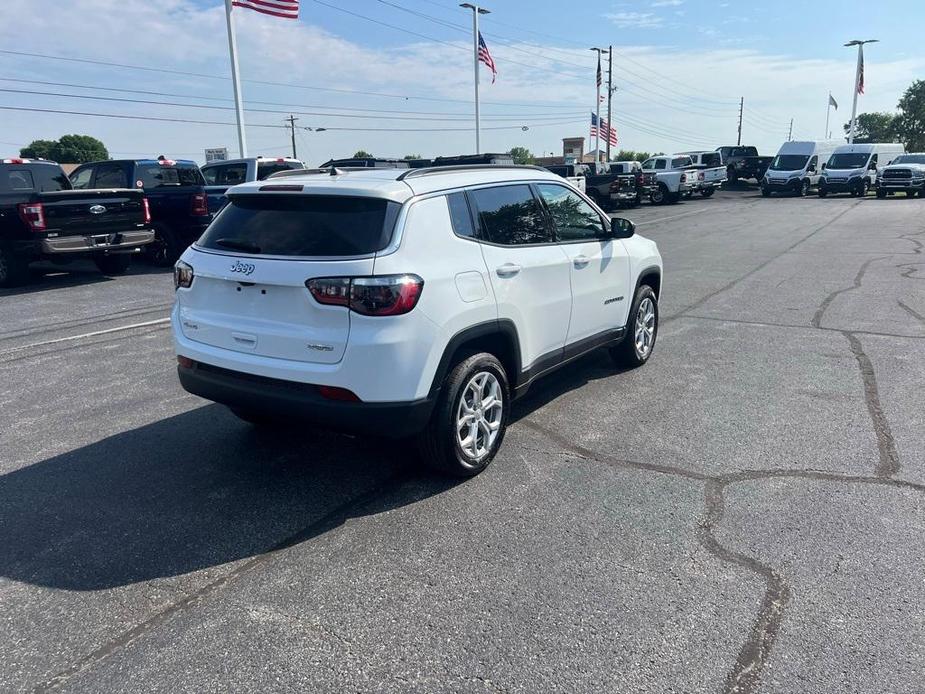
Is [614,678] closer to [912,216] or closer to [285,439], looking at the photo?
[285,439]

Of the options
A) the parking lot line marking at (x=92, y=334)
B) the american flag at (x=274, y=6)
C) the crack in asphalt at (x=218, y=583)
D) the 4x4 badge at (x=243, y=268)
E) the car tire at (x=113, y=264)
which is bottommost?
the crack in asphalt at (x=218, y=583)

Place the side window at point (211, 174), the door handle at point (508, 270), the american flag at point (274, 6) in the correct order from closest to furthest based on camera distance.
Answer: the door handle at point (508, 270) → the side window at point (211, 174) → the american flag at point (274, 6)

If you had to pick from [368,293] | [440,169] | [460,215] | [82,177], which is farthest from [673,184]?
[368,293]

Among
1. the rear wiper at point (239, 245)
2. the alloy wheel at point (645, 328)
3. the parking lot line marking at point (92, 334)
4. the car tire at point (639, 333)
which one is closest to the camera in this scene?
the rear wiper at point (239, 245)

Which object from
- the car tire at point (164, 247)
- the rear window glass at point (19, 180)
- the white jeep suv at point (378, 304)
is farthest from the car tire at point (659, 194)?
the white jeep suv at point (378, 304)

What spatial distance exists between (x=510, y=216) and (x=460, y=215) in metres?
0.59

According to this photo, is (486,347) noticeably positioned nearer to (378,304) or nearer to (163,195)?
(378,304)

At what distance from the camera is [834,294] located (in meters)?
10.3

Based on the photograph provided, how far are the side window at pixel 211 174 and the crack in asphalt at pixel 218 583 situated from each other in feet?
45.1

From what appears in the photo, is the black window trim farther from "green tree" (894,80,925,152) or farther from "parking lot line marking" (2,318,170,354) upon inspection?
"green tree" (894,80,925,152)

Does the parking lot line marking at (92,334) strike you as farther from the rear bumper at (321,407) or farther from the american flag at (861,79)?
the american flag at (861,79)

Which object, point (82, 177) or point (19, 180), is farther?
point (82, 177)

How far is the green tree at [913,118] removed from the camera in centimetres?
9694

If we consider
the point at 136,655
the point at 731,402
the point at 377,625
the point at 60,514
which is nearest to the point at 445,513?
the point at 377,625
